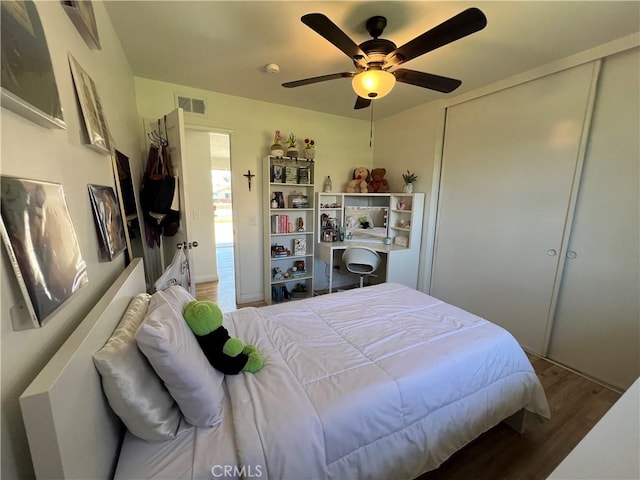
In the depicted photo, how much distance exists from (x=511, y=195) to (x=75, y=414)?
126 inches

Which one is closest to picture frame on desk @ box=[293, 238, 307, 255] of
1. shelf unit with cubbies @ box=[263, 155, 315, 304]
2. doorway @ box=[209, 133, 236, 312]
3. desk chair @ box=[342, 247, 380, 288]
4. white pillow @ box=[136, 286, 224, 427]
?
shelf unit with cubbies @ box=[263, 155, 315, 304]

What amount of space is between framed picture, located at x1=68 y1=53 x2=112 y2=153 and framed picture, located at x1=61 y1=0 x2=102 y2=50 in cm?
16

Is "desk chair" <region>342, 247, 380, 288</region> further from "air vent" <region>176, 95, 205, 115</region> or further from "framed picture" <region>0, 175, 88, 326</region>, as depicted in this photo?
"framed picture" <region>0, 175, 88, 326</region>

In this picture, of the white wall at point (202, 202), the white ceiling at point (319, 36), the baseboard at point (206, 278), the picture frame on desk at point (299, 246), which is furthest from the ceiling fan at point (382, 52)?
the baseboard at point (206, 278)

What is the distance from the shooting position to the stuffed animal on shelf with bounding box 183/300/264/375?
1.17m

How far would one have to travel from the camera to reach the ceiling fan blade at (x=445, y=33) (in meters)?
1.18

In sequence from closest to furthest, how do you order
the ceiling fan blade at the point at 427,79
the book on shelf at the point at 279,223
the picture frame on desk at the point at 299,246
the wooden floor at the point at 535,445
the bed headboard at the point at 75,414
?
the bed headboard at the point at 75,414, the wooden floor at the point at 535,445, the ceiling fan blade at the point at 427,79, the book on shelf at the point at 279,223, the picture frame on desk at the point at 299,246

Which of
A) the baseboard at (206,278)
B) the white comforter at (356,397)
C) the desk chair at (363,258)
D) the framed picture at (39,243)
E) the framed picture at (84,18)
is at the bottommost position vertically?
the baseboard at (206,278)

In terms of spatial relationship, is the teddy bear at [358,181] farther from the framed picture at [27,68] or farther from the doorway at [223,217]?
the framed picture at [27,68]

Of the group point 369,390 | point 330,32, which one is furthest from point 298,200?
point 369,390

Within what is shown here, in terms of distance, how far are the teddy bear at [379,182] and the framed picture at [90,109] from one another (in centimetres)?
301

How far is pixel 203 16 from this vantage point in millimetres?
1691

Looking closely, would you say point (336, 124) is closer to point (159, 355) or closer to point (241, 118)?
point (241, 118)

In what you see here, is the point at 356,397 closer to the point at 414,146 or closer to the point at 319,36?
the point at 319,36
